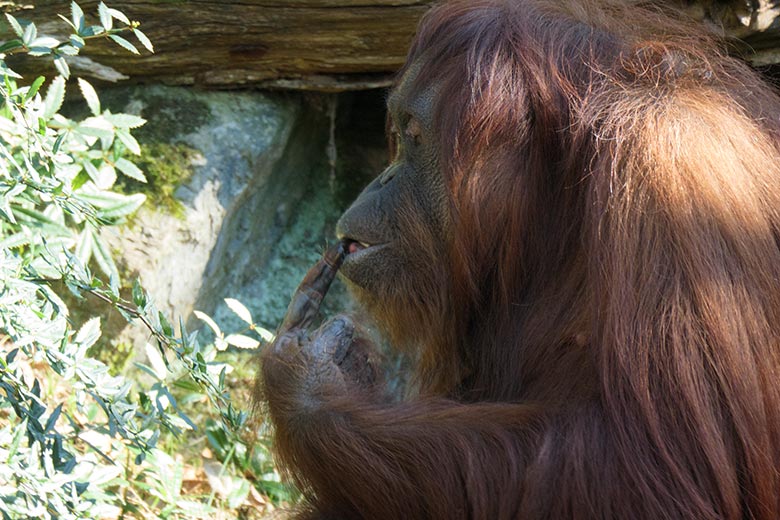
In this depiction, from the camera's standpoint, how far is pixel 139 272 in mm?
4031

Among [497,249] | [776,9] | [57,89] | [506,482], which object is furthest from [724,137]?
[57,89]

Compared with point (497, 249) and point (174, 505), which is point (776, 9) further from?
point (174, 505)

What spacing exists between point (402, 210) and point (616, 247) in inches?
27.1

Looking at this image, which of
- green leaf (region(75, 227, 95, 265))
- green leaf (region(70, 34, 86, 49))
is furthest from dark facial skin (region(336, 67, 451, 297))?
green leaf (region(70, 34, 86, 49))

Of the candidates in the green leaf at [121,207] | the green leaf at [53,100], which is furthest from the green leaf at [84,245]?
the green leaf at [53,100]

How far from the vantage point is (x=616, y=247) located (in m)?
2.22

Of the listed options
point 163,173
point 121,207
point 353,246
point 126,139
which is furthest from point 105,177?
point 163,173

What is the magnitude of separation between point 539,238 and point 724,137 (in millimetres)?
494

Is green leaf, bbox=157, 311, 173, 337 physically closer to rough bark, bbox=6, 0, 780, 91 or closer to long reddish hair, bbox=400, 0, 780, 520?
long reddish hair, bbox=400, 0, 780, 520

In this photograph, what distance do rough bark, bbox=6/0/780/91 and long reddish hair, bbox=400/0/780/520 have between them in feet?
3.20

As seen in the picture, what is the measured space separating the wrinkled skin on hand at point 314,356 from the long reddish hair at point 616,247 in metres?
0.21

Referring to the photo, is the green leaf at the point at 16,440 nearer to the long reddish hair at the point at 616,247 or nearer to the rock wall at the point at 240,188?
the long reddish hair at the point at 616,247

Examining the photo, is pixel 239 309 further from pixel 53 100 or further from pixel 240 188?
pixel 240 188

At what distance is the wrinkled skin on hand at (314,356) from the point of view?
8.43 ft
